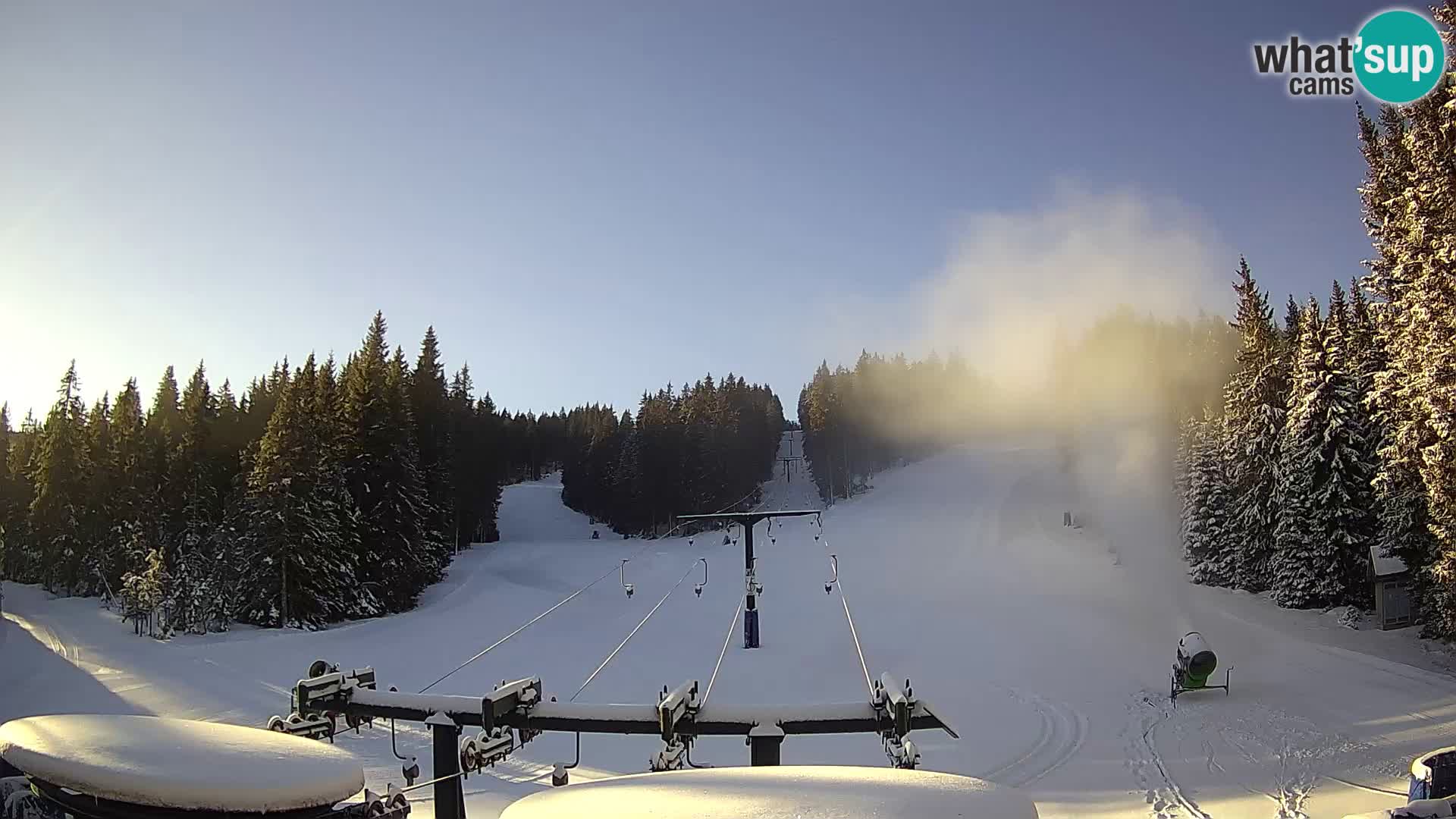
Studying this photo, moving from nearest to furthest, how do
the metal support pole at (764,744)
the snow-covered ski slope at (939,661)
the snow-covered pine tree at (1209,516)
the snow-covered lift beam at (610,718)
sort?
the metal support pole at (764,744)
the snow-covered lift beam at (610,718)
the snow-covered ski slope at (939,661)
the snow-covered pine tree at (1209,516)

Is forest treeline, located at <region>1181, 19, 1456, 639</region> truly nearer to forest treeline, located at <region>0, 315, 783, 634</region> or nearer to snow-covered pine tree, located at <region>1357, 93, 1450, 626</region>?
snow-covered pine tree, located at <region>1357, 93, 1450, 626</region>

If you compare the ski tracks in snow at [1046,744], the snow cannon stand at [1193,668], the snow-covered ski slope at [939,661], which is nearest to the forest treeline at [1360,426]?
the snow-covered ski slope at [939,661]

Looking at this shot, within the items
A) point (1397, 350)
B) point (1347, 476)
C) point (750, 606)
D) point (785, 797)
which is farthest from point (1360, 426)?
point (785, 797)

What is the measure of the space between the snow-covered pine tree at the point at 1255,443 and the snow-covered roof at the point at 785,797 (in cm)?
3468

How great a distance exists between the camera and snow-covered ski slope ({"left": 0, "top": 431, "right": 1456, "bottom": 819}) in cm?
1488

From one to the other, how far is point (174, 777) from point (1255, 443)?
128 feet

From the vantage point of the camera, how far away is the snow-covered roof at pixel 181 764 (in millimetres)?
2822

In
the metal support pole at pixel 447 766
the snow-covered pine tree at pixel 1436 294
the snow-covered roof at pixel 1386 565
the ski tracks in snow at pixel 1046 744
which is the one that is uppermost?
the snow-covered pine tree at pixel 1436 294

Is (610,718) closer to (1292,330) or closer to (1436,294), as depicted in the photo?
(1436,294)

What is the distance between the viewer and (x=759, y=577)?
140 ft

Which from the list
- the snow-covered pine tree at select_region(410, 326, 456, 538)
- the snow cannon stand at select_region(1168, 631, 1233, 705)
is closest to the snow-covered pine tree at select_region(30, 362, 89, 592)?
the snow-covered pine tree at select_region(410, 326, 456, 538)

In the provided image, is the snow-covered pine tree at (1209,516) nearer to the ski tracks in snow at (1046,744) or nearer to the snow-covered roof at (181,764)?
the ski tracks in snow at (1046,744)

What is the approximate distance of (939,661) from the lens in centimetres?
2586

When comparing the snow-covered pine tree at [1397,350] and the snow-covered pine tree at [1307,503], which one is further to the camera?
the snow-covered pine tree at [1307,503]
